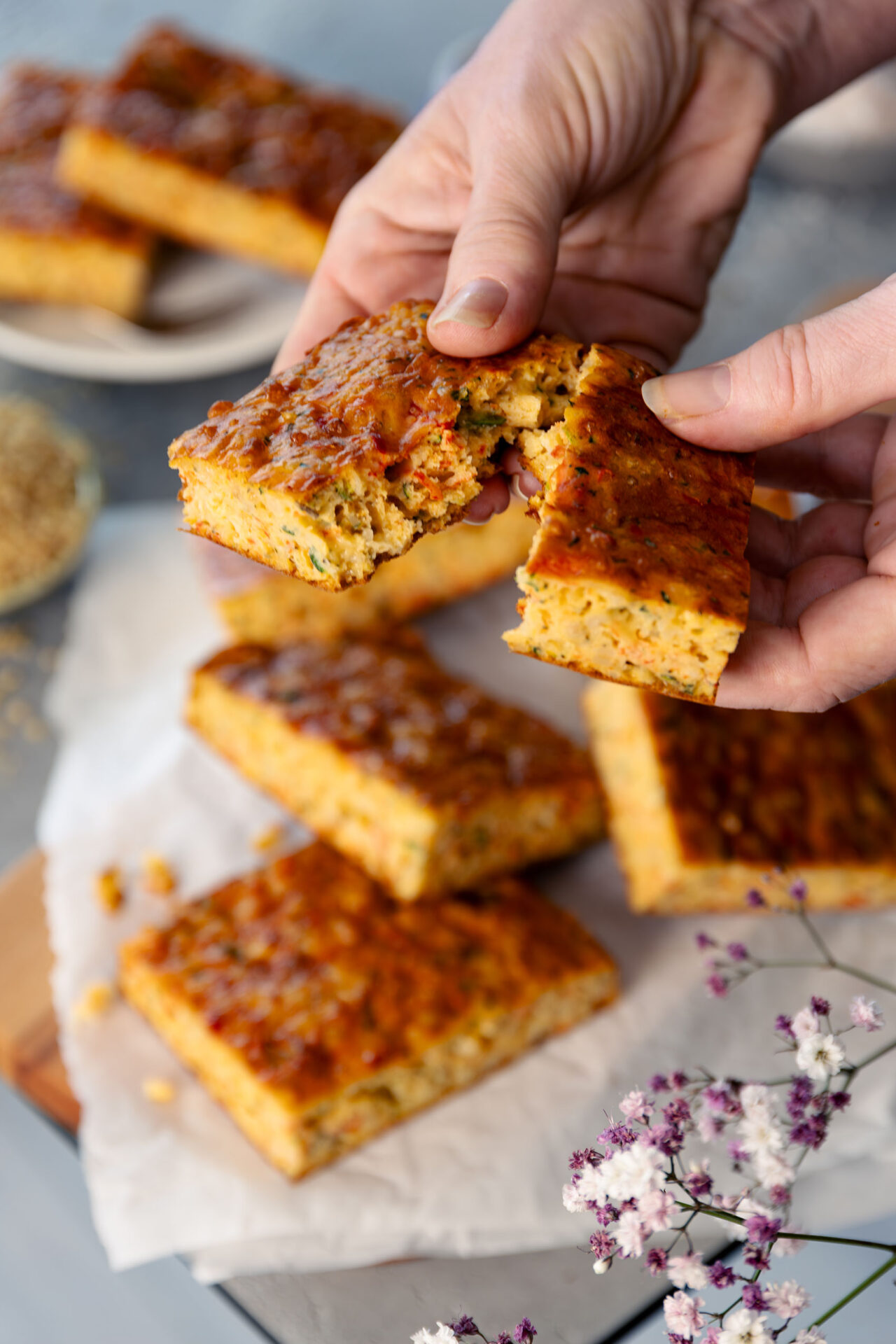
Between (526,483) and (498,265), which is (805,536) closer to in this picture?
(526,483)

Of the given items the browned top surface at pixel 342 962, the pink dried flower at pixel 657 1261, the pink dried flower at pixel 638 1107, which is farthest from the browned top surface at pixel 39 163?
the pink dried flower at pixel 657 1261

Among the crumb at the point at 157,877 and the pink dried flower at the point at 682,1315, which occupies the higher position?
the pink dried flower at the point at 682,1315

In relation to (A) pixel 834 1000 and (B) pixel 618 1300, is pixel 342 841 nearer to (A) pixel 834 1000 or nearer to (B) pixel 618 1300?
(A) pixel 834 1000

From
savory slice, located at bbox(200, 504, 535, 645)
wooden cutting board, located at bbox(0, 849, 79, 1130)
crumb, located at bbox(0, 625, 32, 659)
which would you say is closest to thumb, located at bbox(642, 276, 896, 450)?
savory slice, located at bbox(200, 504, 535, 645)

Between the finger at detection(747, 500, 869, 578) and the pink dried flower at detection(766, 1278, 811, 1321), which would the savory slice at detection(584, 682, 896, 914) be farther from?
the pink dried flower at detection(766, 1278, 811, 1321)

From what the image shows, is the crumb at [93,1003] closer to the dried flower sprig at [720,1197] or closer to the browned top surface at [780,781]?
the browned top surface at [780,781]

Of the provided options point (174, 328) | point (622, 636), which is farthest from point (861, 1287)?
point (174, 328)
